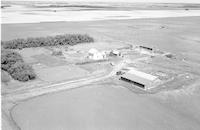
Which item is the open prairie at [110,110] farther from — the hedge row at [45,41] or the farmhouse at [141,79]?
the hedge row at [45,41]

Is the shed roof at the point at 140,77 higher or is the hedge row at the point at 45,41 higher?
the hedge row at the point at 45,41

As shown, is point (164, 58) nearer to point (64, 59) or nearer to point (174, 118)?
point (64, 59)

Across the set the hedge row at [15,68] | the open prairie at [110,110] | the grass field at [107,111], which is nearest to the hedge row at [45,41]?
the hedge row at [15,68]

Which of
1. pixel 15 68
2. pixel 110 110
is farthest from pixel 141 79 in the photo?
pixel 15 68

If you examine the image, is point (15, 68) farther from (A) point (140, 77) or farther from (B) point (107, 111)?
(A) point (140, 77)

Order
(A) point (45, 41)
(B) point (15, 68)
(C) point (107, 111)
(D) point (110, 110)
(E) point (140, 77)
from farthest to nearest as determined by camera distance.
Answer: (A) point (45, 41)
(B) point (15, 68)
(E) point (140, 77)
(D) point (110, 110)
(C) point (107, 111)

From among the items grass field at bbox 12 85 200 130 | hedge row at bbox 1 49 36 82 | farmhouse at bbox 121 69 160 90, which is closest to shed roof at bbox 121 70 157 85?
farmhouse at bbox 121 69 160 90
